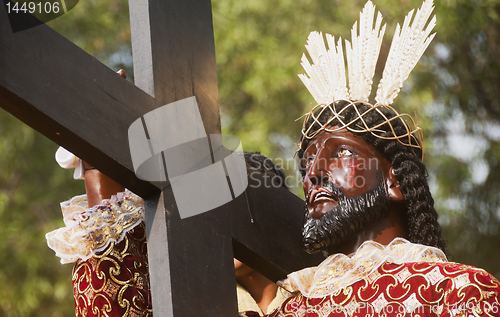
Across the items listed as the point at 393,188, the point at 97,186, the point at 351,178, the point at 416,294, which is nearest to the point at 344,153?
the point at 351,178

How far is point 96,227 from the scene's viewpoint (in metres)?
2.25

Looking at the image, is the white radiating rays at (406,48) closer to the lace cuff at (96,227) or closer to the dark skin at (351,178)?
the dark skin at (351,178)

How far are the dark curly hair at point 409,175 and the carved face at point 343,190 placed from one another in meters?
0.04

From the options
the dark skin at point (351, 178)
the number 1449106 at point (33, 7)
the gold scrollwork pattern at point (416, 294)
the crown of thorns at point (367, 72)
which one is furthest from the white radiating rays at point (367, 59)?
the number 1449106 at point (33, 7)

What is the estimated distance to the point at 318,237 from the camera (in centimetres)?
243

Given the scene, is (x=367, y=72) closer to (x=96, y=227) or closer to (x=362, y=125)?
(x=362, y=125)

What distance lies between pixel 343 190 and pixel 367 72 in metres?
0.49

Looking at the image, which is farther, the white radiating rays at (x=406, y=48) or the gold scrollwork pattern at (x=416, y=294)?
the white radiating rays at (x=406, y=48)

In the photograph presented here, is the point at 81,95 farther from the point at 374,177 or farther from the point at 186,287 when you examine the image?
the point at 374,177

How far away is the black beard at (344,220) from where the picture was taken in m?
2.42

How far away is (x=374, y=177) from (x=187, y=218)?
0.75m

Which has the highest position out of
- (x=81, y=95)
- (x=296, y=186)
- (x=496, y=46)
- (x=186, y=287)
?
(x=496, y=46)

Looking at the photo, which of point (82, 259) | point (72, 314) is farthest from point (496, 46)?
point (82, 259)

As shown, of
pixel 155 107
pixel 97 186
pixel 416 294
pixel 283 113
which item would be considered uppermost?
pixel 283 113
